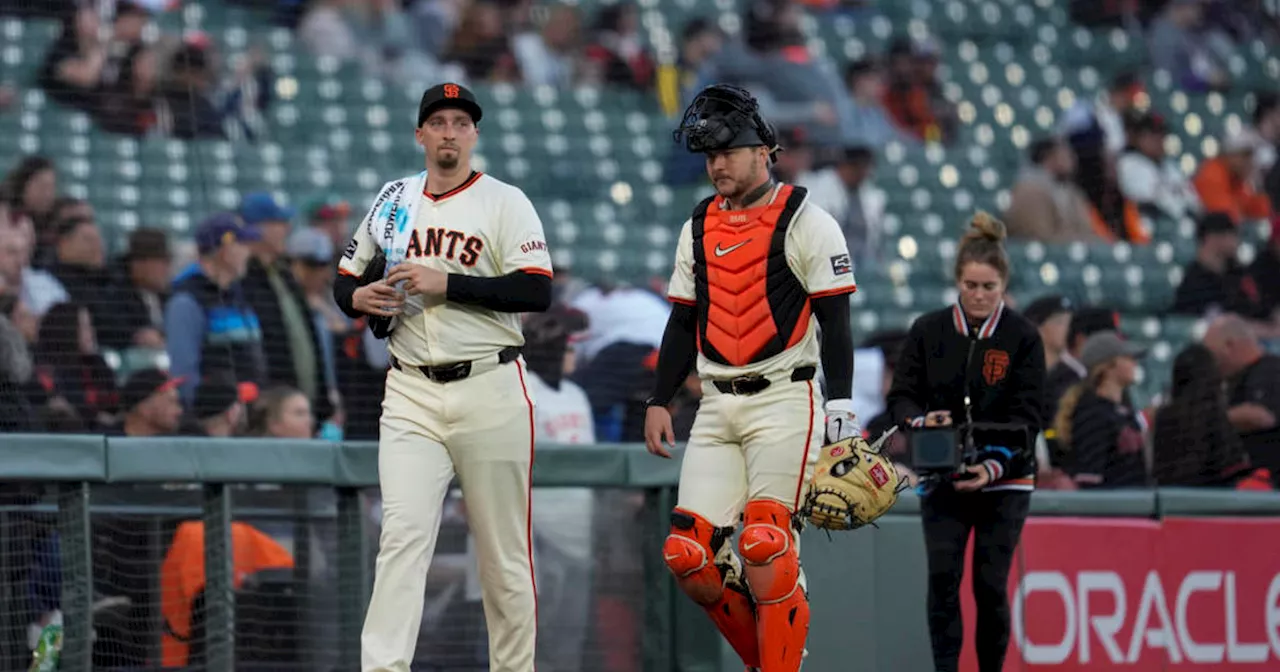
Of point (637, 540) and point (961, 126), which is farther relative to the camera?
point (961, 126)

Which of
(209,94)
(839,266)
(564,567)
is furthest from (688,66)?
(839,266)

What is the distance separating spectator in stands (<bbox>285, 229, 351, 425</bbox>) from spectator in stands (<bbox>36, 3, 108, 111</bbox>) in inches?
99.9

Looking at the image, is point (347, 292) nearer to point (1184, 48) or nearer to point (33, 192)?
point (33, 192)

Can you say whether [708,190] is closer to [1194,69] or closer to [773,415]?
[1194,69]

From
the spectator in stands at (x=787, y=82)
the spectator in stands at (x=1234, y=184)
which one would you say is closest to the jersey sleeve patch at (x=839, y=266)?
the spectator in stands at (x=787, y=82)

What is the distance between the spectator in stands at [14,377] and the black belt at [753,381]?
2.87 meters

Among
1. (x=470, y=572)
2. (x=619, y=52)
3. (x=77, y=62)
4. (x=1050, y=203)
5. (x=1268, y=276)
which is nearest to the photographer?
(x=470, y=572)

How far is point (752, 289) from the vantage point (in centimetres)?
569

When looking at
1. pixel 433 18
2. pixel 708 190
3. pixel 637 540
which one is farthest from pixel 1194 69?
pixel 637 540

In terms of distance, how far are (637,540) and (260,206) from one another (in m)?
3.22

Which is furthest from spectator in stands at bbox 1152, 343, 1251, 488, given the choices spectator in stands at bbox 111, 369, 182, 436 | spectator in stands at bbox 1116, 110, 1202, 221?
spectator in stands at bbox 1116, 110, 1202, 221

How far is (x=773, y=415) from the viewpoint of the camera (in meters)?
5.62

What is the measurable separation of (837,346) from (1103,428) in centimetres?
343

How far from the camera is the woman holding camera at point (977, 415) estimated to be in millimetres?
6445
